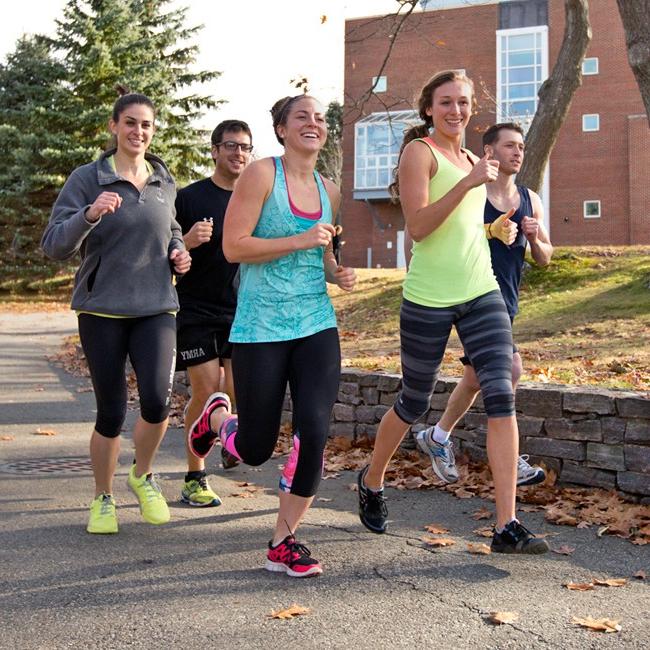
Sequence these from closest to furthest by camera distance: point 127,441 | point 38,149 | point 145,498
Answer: point 145,498 → point 127,441 → point 38,149

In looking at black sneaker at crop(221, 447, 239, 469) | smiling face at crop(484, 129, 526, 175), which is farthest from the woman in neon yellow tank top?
black sneaker at crop(221, 447, 239, 469)

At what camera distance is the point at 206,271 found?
20.2ft

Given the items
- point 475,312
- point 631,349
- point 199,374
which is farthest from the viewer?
point 631,349

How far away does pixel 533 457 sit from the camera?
6.41m

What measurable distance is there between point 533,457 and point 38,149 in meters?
37.4

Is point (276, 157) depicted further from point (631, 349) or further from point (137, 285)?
point (631, 349)

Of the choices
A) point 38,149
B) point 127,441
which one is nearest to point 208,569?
point 127,441

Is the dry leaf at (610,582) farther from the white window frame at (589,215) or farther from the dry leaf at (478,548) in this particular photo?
the white window frame at (589,215)

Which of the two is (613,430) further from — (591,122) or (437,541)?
(591,122)

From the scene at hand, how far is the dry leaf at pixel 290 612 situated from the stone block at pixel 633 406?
293cm

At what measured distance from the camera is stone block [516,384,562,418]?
6.32 metres

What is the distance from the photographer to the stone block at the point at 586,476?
5.95 m

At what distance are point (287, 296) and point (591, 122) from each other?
4474 cm

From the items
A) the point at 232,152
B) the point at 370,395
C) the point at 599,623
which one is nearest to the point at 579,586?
the point at 599,623
